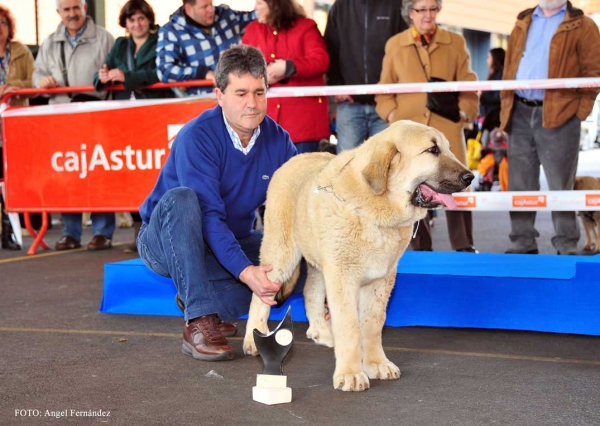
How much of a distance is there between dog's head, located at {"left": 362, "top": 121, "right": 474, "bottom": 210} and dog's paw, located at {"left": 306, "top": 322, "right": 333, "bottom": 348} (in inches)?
45.2

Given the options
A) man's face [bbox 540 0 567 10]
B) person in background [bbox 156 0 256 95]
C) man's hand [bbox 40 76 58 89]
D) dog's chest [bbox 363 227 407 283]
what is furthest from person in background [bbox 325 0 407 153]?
dog's chest [bbox 363 227 407 283]

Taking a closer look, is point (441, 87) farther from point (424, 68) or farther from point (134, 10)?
point (134, 10)

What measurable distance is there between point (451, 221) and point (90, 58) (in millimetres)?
4070

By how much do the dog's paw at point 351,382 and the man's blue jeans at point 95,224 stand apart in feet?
18.3

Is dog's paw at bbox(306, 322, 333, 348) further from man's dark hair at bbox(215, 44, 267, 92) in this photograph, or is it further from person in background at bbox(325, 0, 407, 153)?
person in background at bbox(325, 0, 407, 153)

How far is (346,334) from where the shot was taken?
3.61 m

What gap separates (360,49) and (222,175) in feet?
10.4

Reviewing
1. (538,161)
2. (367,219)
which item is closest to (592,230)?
(538,161)

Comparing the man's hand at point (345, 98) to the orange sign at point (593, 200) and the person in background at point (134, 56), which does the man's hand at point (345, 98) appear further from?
the orange sign at point (593, 200)

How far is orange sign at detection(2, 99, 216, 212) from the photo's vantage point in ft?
25.8

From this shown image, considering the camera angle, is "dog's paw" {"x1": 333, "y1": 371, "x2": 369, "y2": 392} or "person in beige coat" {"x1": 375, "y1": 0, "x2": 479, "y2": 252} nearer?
"dog's paw" {"x1": 333, "y1": 371, "x2": 369, "y2": 392}

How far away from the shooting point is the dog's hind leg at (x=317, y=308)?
14.7 feet

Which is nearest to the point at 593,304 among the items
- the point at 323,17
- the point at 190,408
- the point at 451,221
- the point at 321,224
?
the point at 321,224

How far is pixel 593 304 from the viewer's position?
4.56 metres
